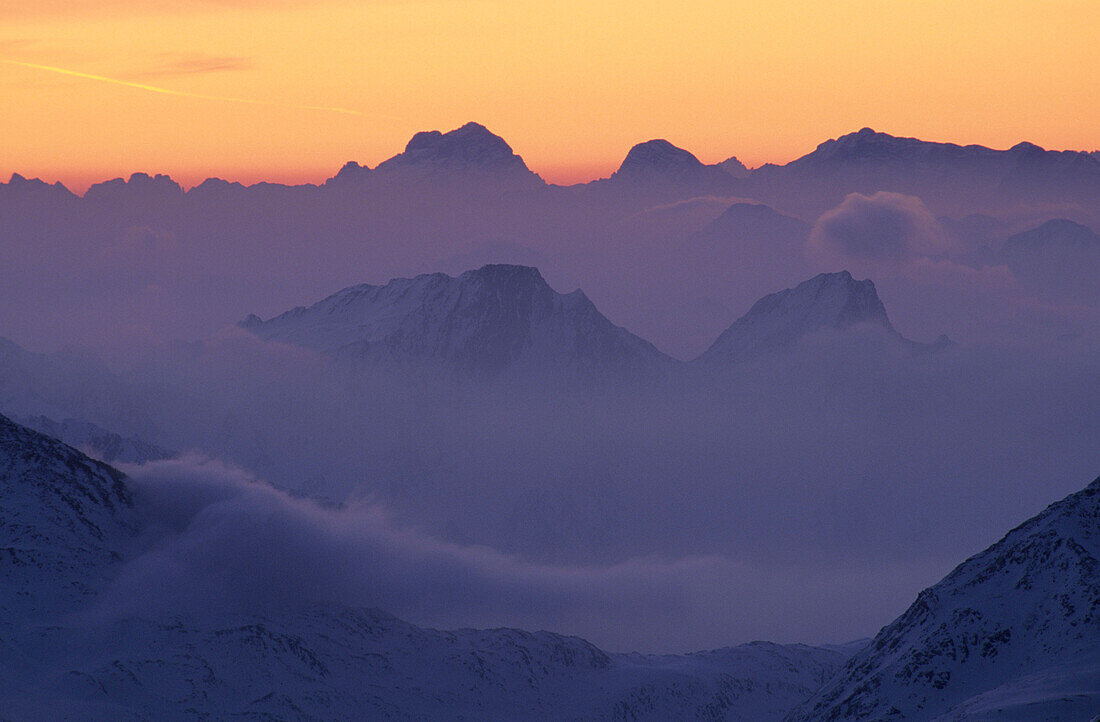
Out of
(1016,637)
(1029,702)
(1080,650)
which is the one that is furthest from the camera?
(1016,637)

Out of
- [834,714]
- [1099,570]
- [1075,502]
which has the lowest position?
[834,714]

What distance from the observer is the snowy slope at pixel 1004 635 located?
154 m

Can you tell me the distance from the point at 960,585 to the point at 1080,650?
35.4 metres

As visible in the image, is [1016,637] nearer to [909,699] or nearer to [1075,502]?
[909,699]

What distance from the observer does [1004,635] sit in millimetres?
171375

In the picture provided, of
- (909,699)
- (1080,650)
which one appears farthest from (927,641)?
(1080,650)

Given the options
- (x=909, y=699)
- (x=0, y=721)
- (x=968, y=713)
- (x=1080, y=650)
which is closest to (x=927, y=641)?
(x=909, y=699)

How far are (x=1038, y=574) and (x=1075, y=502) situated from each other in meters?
19.5

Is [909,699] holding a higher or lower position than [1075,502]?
lower

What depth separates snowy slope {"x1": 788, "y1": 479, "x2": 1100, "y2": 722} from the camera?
506 ft

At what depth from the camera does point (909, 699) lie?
171750 mm

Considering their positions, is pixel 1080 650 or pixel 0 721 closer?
pixel 1080 650

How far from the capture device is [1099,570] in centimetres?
17038

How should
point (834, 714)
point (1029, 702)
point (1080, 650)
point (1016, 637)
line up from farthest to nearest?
point (834, 714) < point (1016, 637) < point (1080, 650) < point (1029, 702)
